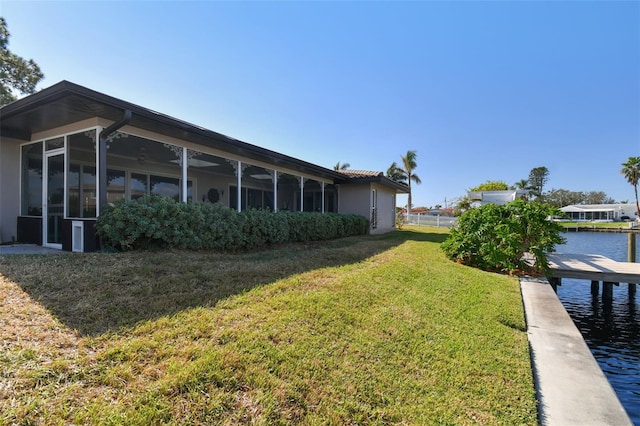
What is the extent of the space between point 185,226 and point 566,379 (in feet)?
21.2

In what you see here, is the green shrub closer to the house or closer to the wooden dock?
the wooden dock

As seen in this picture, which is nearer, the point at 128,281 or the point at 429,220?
the point at 128,281

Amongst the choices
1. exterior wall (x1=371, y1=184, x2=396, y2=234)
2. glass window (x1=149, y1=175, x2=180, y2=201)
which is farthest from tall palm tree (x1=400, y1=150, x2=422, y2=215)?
glass window (x1=149, y1=175, x2=180, y2=201)

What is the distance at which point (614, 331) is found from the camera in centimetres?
697

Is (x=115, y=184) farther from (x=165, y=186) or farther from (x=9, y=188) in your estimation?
(x=9, y=188)

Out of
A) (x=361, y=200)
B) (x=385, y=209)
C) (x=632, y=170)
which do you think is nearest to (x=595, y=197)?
(x=632, y=170)

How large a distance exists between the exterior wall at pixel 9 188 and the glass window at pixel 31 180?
0.15m

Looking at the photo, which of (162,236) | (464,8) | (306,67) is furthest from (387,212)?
(162,236)

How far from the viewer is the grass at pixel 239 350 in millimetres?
2021

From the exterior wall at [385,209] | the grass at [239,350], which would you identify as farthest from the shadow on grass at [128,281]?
the exterior wall at [385,209]

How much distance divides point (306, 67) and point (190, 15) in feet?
15.7

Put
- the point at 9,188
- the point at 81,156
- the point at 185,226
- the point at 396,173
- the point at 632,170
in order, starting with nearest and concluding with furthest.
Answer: the point at 185,226, the point at 9,188, the point at 81,156, the point at 396,173, the point at 632,170

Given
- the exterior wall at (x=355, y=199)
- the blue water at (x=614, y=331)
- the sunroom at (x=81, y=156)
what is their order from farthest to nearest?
the exterior wall at (x=355, y=199) → the sunroom at (x=81, y=156) → the blue water at (x=614, y=331)

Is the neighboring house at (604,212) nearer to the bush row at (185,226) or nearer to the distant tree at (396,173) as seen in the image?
the distant tree at (396,173)
